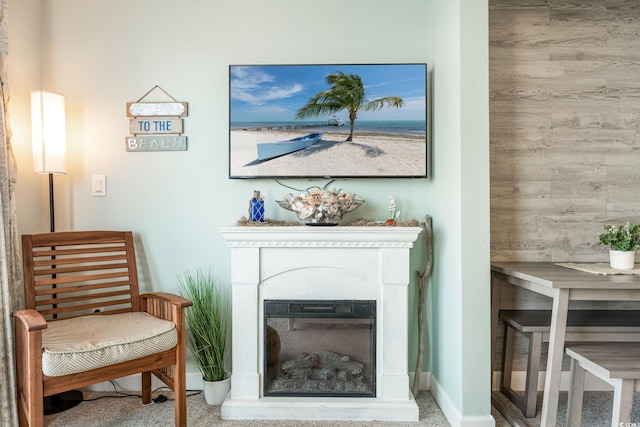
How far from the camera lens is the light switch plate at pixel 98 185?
7.57 feet

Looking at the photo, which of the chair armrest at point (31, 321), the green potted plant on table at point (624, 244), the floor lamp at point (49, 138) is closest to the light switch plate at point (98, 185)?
the floor lamp at point (49, 138)

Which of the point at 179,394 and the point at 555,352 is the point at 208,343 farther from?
the point at 555,352

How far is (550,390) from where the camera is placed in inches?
64.9

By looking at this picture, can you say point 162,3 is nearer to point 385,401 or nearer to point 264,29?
point 264,29

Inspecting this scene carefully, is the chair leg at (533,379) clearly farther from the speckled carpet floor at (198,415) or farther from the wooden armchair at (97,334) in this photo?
the wooden armchair at (97,334)

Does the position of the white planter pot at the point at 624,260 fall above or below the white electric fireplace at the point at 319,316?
above

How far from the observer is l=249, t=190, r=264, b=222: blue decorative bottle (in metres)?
2.11

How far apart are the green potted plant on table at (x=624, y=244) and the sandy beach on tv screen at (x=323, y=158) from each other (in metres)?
1.06

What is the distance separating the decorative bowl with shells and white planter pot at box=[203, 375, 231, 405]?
105 centimetres

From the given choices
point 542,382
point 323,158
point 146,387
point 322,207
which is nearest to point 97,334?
point 146,387

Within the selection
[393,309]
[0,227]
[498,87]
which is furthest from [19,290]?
[498,87]

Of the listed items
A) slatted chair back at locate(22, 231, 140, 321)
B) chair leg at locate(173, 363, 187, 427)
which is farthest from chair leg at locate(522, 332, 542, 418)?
slatted chair back at locate(22, 231, 140, 321)

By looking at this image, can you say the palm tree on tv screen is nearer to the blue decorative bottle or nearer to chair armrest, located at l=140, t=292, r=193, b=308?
the blue decorative bottle

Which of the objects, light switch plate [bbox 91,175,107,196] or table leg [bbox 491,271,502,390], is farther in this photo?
light switch plate [bbox 91,175,107,196]
